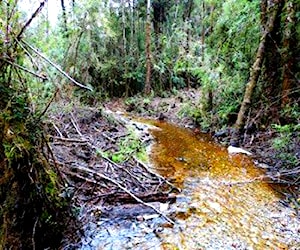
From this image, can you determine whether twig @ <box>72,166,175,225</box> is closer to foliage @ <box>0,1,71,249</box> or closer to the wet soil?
the wet soil

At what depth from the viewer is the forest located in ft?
9.12

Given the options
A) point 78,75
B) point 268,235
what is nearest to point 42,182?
point 268,235

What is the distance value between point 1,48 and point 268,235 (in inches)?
136

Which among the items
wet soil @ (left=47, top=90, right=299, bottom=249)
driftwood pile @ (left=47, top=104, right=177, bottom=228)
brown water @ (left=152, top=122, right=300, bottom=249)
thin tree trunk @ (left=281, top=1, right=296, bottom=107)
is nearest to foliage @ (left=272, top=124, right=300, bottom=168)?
wet soil @ (left=47, top=90, right=299, bottom=249)

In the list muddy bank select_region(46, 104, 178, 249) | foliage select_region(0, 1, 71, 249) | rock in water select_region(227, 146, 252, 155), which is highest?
foliage select_region(0, 1, 71, 249)

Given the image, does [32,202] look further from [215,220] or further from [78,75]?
[78,75]

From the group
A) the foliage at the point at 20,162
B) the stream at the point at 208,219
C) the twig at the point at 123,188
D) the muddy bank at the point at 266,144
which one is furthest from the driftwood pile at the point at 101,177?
the muddy bank at the point at 266,144

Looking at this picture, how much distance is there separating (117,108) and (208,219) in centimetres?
1234

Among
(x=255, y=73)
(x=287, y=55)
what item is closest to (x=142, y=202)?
(x=255, y=73)


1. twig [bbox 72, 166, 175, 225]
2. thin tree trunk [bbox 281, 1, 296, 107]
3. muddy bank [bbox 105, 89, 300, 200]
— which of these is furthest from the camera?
thin tree trunk [bbox 281, 1, 296, 107]

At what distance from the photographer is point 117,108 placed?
16016mm

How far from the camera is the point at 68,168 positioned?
4.46m

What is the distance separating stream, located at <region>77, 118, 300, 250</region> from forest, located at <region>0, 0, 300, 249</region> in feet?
0.32

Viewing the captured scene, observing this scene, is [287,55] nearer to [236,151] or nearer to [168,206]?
[236,151]
